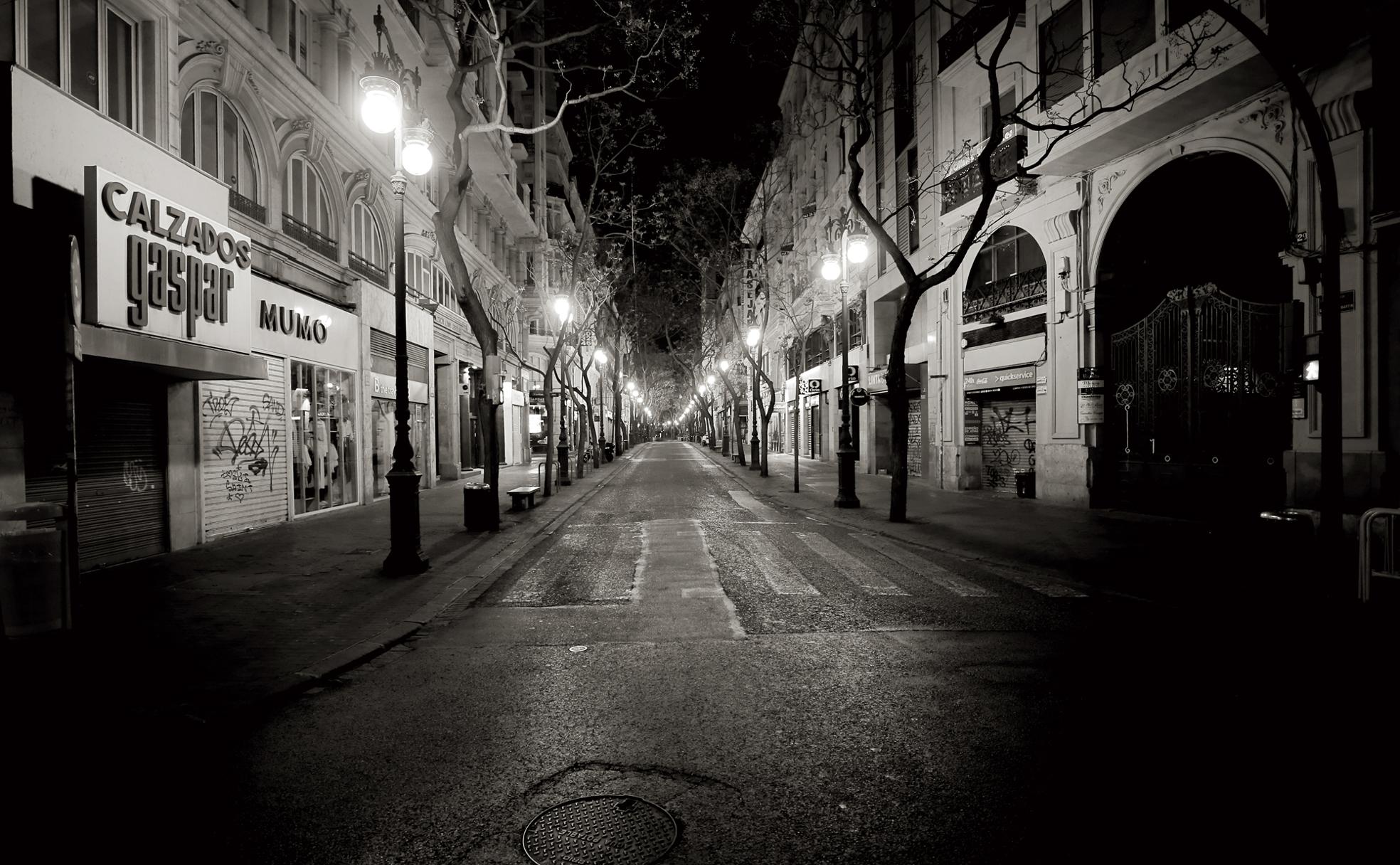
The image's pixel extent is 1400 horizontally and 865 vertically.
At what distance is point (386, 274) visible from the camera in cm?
2100

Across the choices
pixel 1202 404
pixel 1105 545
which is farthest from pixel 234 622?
pixel 1202 404

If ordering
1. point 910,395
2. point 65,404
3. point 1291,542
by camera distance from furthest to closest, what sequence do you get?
point 910,395
point 1291,542
point 65,404

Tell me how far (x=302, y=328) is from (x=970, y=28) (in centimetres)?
1717

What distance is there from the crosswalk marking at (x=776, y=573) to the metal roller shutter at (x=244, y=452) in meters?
9.01

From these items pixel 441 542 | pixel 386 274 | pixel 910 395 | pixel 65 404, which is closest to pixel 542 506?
pixel 441 542

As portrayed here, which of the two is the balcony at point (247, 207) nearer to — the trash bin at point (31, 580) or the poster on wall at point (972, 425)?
the trash bin at point (31, 580)

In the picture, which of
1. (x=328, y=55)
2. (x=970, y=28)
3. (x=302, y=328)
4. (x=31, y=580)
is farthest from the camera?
(x=970, y=28)

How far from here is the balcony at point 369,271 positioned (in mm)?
18594

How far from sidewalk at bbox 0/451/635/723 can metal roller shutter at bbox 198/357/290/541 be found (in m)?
0.62

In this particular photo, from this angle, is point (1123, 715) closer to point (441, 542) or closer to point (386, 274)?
point (441, 542)

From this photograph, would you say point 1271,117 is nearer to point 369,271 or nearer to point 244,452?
point 244,452

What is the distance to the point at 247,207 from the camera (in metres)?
13.7

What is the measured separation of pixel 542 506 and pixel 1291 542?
14.6 m

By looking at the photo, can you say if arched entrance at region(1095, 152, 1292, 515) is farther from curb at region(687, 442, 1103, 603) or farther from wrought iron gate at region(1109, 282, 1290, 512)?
curb at region(687, 442, 1103, 603)
